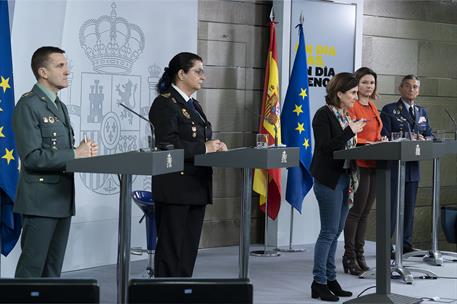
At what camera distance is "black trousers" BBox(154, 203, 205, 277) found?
4.23 m

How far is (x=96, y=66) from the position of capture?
5926 mm

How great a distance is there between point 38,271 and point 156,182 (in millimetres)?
840

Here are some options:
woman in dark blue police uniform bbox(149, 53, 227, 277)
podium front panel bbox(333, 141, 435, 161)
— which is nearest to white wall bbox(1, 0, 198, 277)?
woman in dark blue police uniform bbox(149, 53, 227, 277)

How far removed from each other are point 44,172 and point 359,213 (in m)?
2.68

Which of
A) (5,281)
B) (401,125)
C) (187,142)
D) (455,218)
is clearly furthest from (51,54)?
(455,218)

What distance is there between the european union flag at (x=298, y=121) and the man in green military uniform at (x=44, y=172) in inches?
135

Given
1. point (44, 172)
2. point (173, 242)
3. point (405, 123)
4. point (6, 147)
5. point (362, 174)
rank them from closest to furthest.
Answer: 1. point (44, 172)
2. point (173, 242)
3. point (6, 147)
4. point (362, 174)
5. point (405, 123)

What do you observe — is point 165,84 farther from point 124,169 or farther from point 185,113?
point 124,169

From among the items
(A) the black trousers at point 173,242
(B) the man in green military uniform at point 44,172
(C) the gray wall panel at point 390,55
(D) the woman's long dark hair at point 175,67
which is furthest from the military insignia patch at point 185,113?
(C) the gray wall panel at point 390,55

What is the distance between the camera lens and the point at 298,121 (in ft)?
23.1

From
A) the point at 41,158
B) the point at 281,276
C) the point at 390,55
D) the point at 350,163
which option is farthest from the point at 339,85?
the point at 390,55

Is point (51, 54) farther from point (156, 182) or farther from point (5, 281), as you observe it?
point (5, 281)

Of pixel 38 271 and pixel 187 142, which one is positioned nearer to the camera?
pixel 38 271

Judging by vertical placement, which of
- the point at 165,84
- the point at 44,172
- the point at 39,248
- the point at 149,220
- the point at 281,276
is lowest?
the point at 281,276
